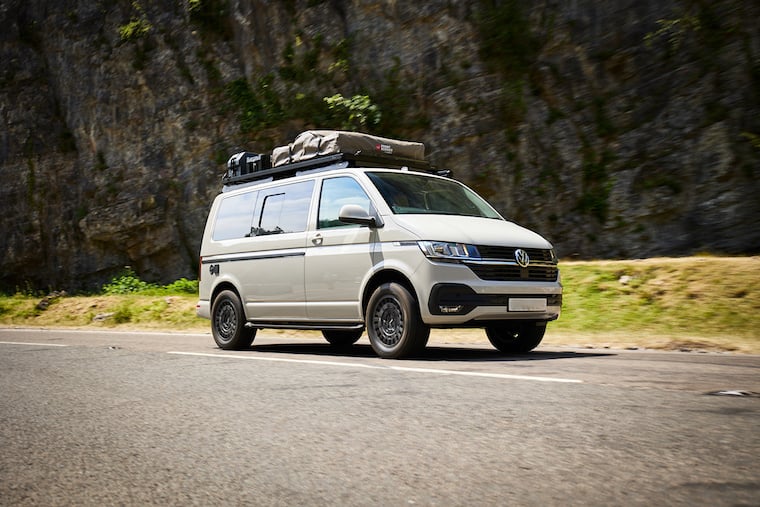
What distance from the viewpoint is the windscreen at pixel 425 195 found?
8.48m

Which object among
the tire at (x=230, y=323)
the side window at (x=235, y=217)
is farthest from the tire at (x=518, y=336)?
the side window at (x=235, y=217)

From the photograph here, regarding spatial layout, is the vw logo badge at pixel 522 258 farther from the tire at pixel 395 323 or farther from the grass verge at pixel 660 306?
the grass verge at pixel 660 306

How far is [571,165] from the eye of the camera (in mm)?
19281

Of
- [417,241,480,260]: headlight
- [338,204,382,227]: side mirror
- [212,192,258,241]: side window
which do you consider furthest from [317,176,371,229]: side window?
[212,192,258,241]: side window

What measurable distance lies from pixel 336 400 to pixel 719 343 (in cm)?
564

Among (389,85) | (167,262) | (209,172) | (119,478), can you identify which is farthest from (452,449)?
(167,262)

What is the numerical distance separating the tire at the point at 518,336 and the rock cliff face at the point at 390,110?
8868mm

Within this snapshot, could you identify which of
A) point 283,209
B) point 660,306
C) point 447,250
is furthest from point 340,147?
point 660,306

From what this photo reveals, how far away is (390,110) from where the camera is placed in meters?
22.4

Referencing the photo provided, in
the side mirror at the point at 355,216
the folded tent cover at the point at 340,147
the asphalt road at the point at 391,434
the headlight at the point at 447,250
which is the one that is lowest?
the asphalt road at the point at 391,434

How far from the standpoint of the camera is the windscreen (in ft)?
27.8

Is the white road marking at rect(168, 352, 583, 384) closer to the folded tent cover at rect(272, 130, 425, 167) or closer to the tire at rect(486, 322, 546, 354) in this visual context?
the tire at rect(486, 322, 546, 354)

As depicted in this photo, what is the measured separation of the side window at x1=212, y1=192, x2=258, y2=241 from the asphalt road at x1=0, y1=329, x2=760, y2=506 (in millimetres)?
3348

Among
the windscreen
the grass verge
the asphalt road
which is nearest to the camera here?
the asphalt road
